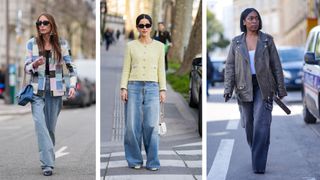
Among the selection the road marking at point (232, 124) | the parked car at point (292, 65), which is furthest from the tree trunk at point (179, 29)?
the parked car at point (292, 65)

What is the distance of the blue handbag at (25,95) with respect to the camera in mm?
7859

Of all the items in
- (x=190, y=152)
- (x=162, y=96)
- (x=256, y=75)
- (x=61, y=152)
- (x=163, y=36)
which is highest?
(x=163, y=36)

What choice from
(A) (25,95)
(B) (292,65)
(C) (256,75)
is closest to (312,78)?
(C) (256,75)

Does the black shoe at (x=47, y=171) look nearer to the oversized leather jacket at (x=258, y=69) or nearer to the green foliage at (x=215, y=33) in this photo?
the oversized leather jacket at (x=258, y=69)

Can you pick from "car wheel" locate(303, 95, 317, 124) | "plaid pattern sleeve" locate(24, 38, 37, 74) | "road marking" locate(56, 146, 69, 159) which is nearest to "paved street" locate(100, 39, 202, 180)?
"plaid pattern sleeve" locate(24, 38, 37, 74)

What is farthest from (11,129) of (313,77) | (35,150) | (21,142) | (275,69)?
(275,69)

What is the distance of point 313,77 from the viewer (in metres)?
9.77

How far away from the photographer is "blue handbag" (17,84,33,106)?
7.86 meters

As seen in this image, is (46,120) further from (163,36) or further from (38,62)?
(163,36)

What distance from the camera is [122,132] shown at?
22.1ft

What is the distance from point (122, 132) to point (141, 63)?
0.64 metres

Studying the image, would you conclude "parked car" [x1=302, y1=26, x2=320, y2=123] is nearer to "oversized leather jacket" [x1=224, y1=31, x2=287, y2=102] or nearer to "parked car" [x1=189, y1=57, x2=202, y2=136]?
"oversized leather jacket" [x1=224, y1=31, x2=287, y2=102]

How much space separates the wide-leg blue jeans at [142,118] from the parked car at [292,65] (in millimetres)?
8337

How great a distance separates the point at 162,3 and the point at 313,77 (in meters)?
3.55
